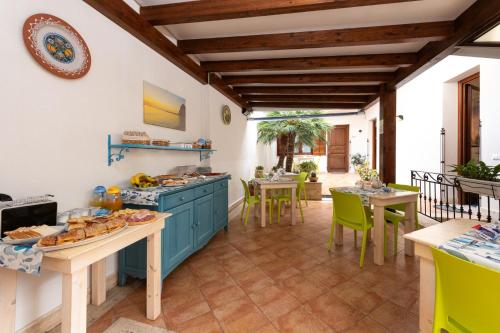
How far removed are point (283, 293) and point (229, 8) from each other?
8.73 ft

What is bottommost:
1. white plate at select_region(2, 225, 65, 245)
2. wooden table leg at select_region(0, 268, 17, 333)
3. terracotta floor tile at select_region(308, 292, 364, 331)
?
terracotta floor tile at select_region(308, 292, 364, 331)

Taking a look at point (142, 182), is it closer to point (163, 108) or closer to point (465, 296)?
point (163, 108)

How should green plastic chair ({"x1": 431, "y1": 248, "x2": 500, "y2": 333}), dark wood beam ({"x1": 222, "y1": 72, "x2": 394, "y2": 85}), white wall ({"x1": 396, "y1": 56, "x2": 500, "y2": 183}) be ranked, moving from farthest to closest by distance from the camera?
dark wood beam ({"x1": 222, "y1": 72, "x2": 394, "y2": 85}) → white wall ({"x1": 396, "y1": 56, "x2": 500, "y2": 183}) → green plastic chair ({"x1": 431, "y1": 248, "x2": 500, "y2": 333})

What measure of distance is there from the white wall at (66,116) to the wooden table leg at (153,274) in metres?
0.63

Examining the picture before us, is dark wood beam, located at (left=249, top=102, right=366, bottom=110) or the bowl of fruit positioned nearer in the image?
the bowl of fruit

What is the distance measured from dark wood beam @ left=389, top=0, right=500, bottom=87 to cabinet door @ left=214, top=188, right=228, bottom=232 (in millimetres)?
3263

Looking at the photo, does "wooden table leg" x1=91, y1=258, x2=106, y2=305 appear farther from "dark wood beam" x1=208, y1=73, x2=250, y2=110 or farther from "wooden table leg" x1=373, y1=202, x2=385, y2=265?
"dark wood beam" x1=208, y1=73, x2=250, y2=110

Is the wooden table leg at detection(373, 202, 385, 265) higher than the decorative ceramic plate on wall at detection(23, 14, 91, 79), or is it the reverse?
the decorative ceramic plate on wall at detection(23, 14, 91, 79)

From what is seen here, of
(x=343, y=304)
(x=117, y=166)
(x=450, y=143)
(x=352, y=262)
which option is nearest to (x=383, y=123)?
(x=450, y=143)

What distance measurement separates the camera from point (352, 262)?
8.20ft

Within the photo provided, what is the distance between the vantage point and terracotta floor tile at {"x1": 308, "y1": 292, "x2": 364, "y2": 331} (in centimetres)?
160

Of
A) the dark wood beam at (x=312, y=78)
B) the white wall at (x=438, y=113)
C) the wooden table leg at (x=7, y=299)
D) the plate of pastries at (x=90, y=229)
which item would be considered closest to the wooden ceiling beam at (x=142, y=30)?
the dark wood beam at (x=312, y=78)

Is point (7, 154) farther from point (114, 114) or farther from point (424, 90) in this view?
point (424, 90)

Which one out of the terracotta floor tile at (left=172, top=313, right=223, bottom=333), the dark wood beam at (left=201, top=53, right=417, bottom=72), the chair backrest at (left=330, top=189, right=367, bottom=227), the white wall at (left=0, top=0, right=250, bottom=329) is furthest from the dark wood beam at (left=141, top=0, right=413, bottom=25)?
the terracotta floor tile at (left=172, top=313, right=223, bottom=333)
